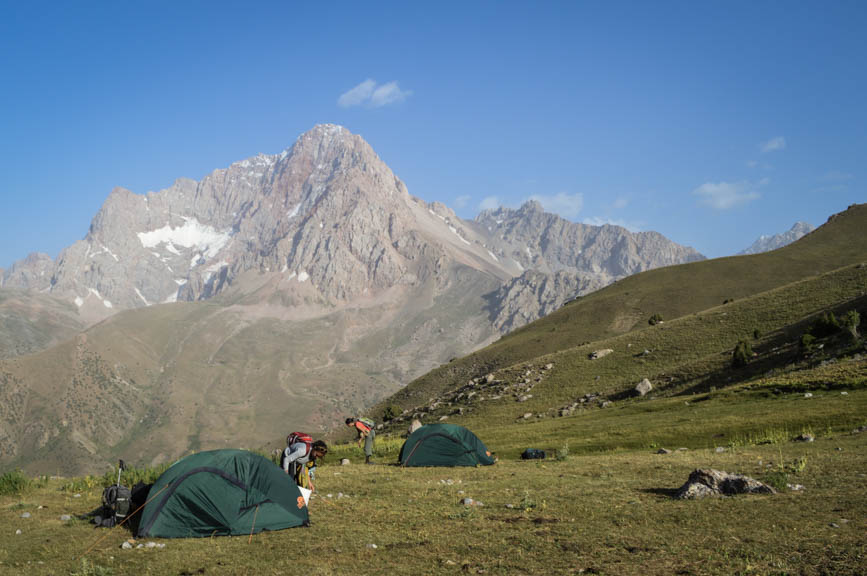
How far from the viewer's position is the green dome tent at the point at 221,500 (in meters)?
17.2

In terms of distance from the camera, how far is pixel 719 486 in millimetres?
17859

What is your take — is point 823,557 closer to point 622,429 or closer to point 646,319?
point 622,429

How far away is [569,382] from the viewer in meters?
60.8

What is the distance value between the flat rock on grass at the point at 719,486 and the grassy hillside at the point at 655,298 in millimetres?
66997

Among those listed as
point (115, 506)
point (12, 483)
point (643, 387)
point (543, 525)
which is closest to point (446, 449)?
point (543, 525)

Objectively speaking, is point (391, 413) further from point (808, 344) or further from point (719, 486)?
point (719, 486)

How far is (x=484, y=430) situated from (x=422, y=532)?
33.0 meters

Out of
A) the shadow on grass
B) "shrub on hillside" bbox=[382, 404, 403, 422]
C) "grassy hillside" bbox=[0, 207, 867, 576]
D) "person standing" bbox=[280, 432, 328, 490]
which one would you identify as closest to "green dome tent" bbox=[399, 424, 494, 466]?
"grassy hillside" bbox=[0, 207, 867, 576]

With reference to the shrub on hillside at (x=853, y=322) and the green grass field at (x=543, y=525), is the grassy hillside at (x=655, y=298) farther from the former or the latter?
the green grass field at (x=543, y=525)

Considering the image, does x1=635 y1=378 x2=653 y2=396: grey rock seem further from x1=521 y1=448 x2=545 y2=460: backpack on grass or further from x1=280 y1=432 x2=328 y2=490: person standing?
x1=280 y1=432 x2=328 y2=490: person standing

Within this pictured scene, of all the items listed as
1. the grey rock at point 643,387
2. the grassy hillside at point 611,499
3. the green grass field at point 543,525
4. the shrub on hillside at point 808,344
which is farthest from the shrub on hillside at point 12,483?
the shrub on hillside at point 808,344

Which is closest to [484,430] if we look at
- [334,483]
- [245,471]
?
[334,483]

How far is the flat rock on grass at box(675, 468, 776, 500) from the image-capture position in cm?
1756

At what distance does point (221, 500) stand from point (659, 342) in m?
57.3
